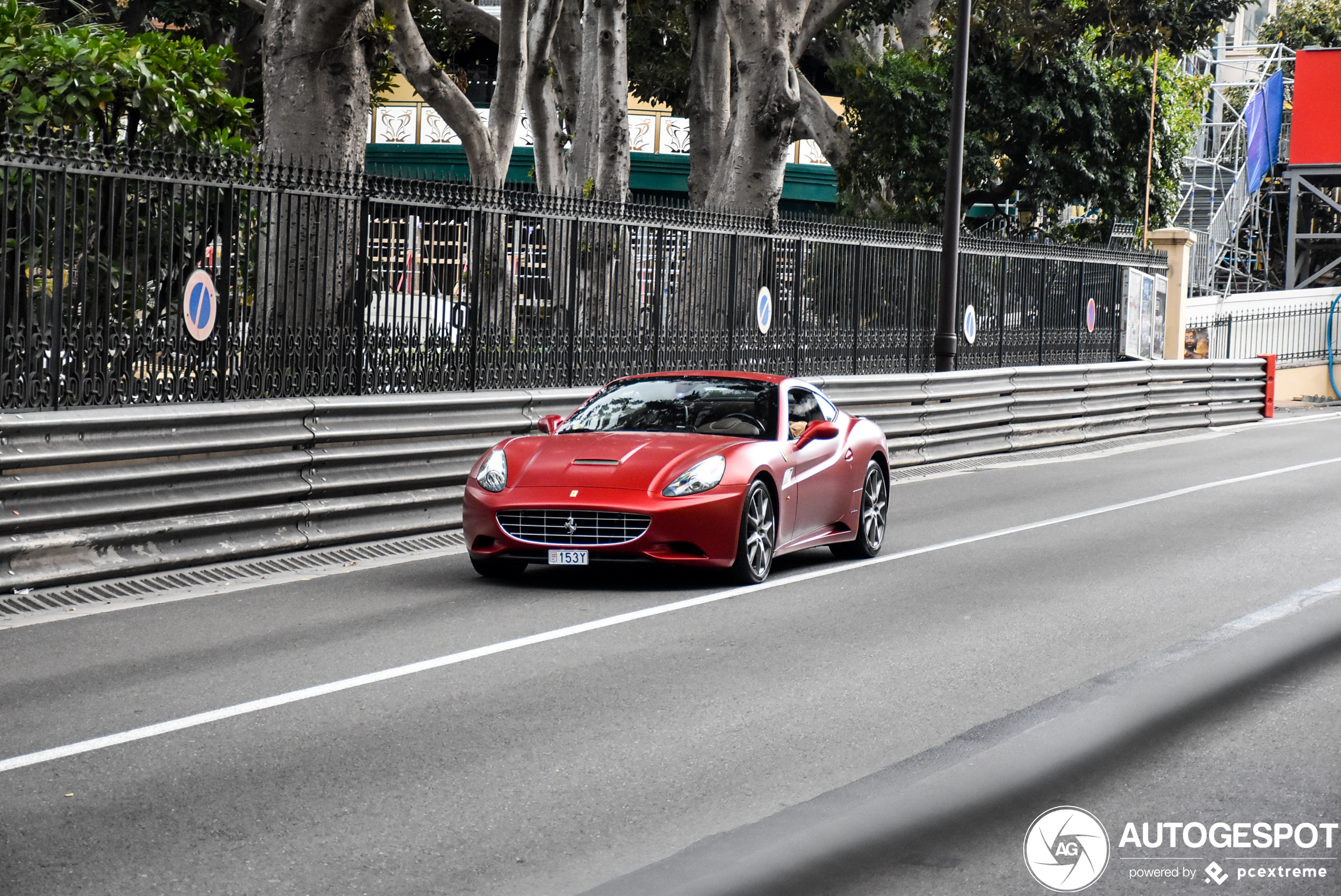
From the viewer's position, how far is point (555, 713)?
6867 mm

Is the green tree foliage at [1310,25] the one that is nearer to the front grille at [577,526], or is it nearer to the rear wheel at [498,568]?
the rear wheel at [498,568]

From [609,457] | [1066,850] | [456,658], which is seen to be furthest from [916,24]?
[1066,850]

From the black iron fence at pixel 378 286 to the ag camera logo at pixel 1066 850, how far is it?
731 centimetres

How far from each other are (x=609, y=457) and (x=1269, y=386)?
22378mm

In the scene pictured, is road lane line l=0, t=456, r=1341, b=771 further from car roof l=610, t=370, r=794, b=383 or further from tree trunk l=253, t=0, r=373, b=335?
tree trunk l=253, t=0, r=373, b=335

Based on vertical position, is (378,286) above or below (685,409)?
above

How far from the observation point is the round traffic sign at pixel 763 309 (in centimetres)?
1892

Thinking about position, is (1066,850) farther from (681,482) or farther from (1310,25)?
(1310,25)

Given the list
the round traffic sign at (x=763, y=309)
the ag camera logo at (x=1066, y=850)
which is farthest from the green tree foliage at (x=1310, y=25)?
the ag camera logo at (x=1066, y=850)

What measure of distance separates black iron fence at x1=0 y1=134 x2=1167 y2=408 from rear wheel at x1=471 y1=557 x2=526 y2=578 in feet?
8.43

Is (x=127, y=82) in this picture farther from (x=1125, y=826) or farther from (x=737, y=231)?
(x=1125, y=826)

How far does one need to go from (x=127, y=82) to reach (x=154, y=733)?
8082 millimetres

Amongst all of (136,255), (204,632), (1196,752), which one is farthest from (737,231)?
(1196,752)

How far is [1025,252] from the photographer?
25.2m
